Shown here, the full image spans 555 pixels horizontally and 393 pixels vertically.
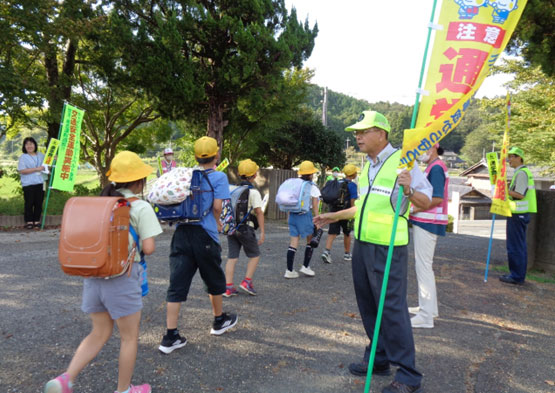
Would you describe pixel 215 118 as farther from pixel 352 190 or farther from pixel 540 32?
pixel 540 32

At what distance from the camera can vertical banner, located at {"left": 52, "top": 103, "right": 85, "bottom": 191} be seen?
899 cm

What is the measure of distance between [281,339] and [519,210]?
14.9ft

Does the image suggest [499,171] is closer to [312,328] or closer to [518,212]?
[518,212]

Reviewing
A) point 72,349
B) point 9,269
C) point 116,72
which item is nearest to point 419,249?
point 72,349

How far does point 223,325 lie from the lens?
152 inches

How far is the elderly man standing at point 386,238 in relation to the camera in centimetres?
274

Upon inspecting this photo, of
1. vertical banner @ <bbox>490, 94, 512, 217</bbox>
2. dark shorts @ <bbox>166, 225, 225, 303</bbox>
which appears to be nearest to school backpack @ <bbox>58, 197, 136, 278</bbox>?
dark shorts @ <bbox>166, 225, 225, 303</bbox>

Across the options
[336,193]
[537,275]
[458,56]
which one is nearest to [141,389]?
[458,56]

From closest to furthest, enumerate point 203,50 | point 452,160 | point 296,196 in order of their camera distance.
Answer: point 296,196, point 203,50, point 452,160

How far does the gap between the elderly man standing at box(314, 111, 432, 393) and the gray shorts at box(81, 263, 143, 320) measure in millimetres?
1623

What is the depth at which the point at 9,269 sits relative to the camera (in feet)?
19.3

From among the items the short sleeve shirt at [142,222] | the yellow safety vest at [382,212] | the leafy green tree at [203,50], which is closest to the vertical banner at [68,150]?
the leafy green tree at [203,50]

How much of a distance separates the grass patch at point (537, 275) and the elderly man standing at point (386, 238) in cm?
504

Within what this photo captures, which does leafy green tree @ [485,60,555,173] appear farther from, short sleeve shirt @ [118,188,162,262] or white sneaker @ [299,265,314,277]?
short sleeve shirt @ [118,188,162,262]
